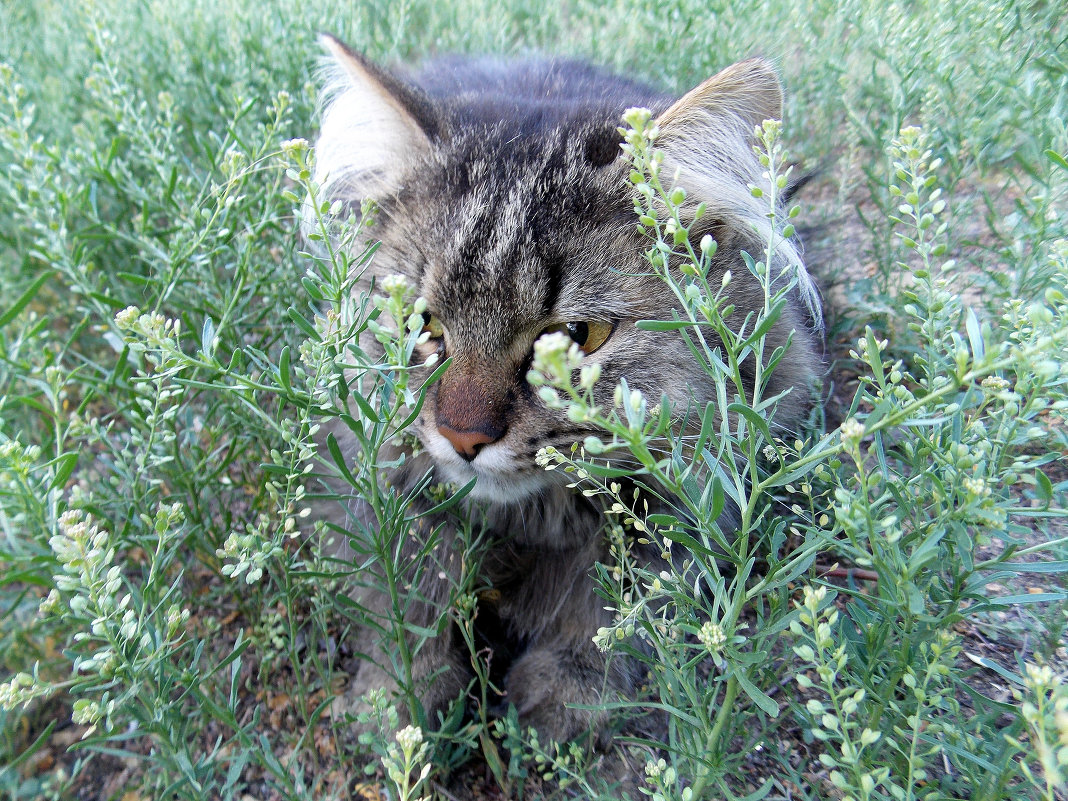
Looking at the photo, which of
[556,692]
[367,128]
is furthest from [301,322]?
[556,692]

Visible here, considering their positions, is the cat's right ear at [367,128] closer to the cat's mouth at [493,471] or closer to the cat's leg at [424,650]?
the cat's mouth at [493,471]

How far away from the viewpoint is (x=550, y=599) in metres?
1.90

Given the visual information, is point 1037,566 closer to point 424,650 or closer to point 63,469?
point 424,650

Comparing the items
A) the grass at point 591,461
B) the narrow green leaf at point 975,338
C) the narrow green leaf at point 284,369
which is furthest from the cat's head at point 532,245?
the narrow green leaf at point 975,338

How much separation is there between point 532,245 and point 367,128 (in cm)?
66

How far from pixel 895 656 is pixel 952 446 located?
315mm

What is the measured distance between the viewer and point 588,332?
156 centimetres

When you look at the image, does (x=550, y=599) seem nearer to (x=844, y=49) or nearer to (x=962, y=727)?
(x=962, y=727)

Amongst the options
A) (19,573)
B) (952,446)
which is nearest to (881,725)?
(952,446)

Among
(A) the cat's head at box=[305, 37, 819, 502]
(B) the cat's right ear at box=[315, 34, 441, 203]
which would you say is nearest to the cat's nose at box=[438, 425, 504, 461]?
(A) the cat's head at box=[305, 37, 819, 502]

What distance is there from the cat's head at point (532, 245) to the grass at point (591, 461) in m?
0.13

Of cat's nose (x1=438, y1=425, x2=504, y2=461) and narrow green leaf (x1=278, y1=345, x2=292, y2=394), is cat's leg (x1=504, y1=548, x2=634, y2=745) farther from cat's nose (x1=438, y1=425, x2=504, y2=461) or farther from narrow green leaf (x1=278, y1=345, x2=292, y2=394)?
narrow green leaf (x1=278, y1=345, x2=292, y2=394)

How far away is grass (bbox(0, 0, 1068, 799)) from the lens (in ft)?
3.18

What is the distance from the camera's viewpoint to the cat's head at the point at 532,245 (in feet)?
4.93
